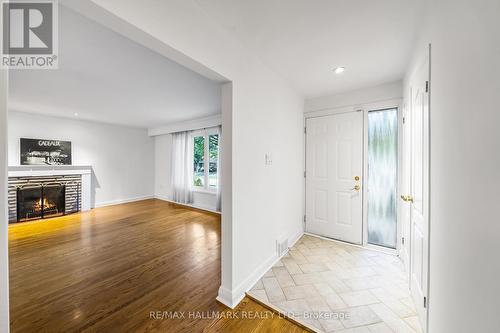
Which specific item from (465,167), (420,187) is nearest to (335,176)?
(420,187)

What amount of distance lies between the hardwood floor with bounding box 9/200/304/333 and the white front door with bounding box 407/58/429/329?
1.19m

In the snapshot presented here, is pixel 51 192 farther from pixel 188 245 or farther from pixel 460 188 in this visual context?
pixel 460 188

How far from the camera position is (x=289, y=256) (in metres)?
2.59

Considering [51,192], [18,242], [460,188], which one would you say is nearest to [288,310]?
[460,188]

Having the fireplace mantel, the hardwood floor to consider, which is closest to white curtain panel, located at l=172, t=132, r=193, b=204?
the hardwood floor

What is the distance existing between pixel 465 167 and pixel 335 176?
235 centimetres

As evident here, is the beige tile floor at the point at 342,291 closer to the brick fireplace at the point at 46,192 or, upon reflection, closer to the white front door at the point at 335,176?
the white front door at the point at 335,176

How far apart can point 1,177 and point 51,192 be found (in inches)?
220

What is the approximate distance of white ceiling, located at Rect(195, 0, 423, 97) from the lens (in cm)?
143

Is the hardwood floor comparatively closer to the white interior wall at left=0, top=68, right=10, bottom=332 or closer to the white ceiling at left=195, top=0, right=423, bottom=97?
the white interior wall at left=0, top=68, right=10, bottom=332

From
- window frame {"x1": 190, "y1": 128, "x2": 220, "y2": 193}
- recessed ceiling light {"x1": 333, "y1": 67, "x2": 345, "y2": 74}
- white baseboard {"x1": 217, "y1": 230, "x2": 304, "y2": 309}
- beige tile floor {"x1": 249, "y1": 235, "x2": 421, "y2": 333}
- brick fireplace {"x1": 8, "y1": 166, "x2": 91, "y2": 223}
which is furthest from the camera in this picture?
window frame {"x1": 190, "y1": 128, "x2": 220, "y2": 193}

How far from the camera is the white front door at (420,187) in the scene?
4.62 ft

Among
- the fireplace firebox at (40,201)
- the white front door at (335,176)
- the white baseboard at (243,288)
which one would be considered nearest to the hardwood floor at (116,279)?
the white baseboard at (243,288)

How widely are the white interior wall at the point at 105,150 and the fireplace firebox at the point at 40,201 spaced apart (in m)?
0.70
